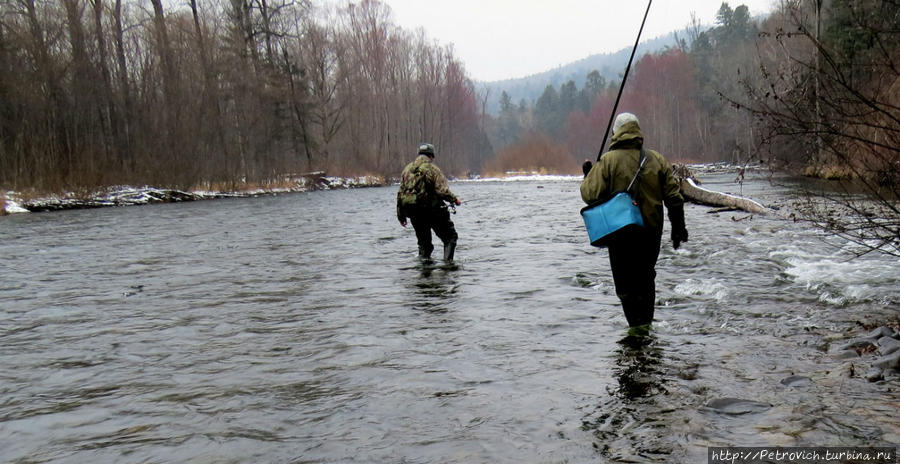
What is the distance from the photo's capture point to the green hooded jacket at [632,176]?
18.0ft

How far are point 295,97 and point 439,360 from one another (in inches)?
1769

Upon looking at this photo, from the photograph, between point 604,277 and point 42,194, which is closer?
point 604,277

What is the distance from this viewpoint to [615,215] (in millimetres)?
5336

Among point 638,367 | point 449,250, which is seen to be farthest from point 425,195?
point 638,367

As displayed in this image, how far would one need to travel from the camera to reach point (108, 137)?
33.6 meters

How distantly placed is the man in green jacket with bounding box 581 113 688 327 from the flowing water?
0.53 metres

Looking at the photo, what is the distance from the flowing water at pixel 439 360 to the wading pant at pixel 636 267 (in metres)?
0.31

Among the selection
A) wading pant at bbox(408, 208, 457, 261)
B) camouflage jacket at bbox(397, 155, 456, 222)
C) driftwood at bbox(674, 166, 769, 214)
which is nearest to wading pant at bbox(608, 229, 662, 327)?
camouflage jacket at bbox(397, 155, 456, 222)

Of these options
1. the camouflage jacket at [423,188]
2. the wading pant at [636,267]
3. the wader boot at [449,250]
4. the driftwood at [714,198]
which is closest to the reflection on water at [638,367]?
the wading pant at [636,267]

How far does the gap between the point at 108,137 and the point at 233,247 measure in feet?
81.0

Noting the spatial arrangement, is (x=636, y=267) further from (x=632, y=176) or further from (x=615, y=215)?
(x=632, y=176)

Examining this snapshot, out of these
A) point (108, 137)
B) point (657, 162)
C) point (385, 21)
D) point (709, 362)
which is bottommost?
point (709, 362)

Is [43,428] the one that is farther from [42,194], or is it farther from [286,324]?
[42,194]

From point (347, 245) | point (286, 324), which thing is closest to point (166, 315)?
point (286, 324)
